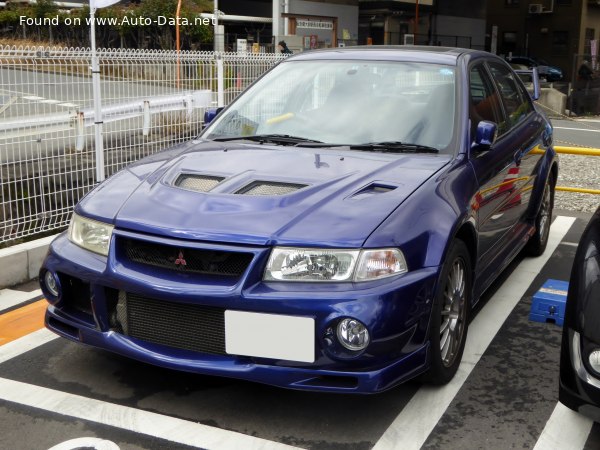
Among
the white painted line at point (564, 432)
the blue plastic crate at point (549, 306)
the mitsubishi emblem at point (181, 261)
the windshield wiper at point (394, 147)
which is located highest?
the windshield wiper at point (394, 147)

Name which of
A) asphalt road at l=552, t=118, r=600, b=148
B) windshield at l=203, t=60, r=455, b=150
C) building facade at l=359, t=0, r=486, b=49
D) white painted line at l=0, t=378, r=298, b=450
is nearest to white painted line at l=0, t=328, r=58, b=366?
white painted line at l=0, t=378, r=298, b=450

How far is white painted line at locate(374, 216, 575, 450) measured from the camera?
10.5ft

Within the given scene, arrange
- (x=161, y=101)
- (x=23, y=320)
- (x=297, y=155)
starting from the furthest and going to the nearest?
1. (x=161, y=101)
2. (x=23, y=320)
3. (x=297, y=155)

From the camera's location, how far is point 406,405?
3480 millimetres

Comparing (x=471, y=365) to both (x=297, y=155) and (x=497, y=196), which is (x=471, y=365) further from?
(x=297, y=155)

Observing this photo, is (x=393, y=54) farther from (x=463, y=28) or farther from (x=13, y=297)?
(x=463, y=28)

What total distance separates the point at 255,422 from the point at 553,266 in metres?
3.47

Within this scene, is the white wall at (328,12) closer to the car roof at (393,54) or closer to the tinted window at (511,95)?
the tinted window at (511,95)

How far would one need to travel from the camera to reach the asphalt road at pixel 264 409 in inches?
125

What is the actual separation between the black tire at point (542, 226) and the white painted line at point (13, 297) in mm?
3794

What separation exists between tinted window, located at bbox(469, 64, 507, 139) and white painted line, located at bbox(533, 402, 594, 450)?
157 centimetres

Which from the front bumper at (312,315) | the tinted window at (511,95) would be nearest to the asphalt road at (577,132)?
the tinted window at (511,95)

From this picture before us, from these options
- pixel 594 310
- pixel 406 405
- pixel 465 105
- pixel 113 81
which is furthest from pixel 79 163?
pixel 594 310

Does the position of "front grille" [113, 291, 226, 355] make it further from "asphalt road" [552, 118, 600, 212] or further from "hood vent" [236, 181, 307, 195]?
"asphalt road" [552, 118, 600, 212]
